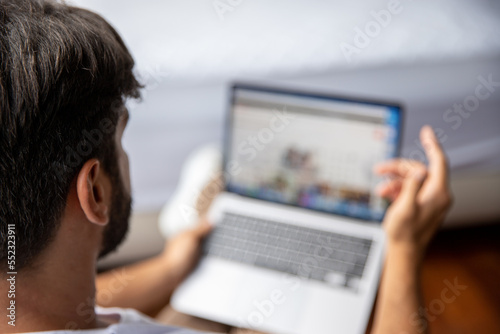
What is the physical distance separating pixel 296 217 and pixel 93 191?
0.58 metres

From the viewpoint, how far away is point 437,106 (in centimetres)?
152

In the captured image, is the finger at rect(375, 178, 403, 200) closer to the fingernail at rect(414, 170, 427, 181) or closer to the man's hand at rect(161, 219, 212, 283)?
the fingernail at rect(414, 170, 427, 181)

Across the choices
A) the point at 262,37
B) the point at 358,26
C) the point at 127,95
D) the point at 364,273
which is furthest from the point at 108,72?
the point at 358,26

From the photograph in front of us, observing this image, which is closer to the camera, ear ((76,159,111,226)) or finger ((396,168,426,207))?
ear ((76,159,111,226))

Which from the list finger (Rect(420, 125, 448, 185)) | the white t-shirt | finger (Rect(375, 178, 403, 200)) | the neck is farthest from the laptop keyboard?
the neck

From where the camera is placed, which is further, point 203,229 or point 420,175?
point 203,229

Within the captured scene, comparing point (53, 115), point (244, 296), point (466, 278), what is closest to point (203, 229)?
point (244, 296)

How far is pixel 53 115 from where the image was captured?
Result: 0.61 metres

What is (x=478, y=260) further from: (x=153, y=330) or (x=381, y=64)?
(x=153, y=330)

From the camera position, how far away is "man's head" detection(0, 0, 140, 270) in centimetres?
58

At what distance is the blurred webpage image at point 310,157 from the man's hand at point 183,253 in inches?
6.9

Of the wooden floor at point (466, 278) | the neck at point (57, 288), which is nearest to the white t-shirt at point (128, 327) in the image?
the neck at point (57, 288)

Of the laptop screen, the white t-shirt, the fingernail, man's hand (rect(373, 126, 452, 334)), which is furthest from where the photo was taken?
the laptop screen

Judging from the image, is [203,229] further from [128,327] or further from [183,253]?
[128,327]
